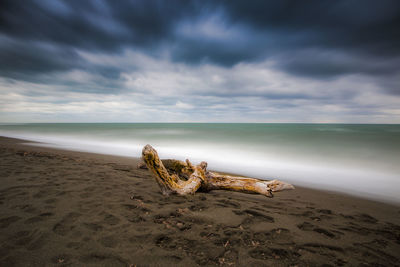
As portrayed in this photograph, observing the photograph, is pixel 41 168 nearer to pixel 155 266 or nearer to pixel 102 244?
pixel 102 244

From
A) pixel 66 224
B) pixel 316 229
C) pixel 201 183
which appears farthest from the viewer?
pixel 201 183

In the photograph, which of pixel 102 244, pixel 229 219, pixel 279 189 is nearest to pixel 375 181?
pixel 279 189

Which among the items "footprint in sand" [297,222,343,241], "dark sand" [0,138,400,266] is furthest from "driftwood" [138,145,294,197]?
"footprint in sand" [297,222,343,241]

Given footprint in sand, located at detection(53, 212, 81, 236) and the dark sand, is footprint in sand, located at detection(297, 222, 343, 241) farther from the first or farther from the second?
footprint in sand, located at detection(53, 212, 81, 236)

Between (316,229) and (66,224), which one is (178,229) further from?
(316,229)

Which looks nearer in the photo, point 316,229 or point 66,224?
point 66,224

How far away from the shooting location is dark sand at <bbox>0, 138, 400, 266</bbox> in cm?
199

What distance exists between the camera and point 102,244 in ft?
7.01

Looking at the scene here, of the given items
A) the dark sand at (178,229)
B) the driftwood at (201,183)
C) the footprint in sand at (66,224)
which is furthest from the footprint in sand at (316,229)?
the footprint in sand at (66,224)

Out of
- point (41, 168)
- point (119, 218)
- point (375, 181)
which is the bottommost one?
point (375, 181)

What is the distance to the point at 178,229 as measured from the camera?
2.52 metres

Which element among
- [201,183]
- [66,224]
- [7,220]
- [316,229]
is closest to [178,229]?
[66,224]

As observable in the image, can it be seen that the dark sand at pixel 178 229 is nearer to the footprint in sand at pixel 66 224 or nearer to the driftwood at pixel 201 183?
the footprint in sand at pixel 66 224

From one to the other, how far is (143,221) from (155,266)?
2.97 feet
